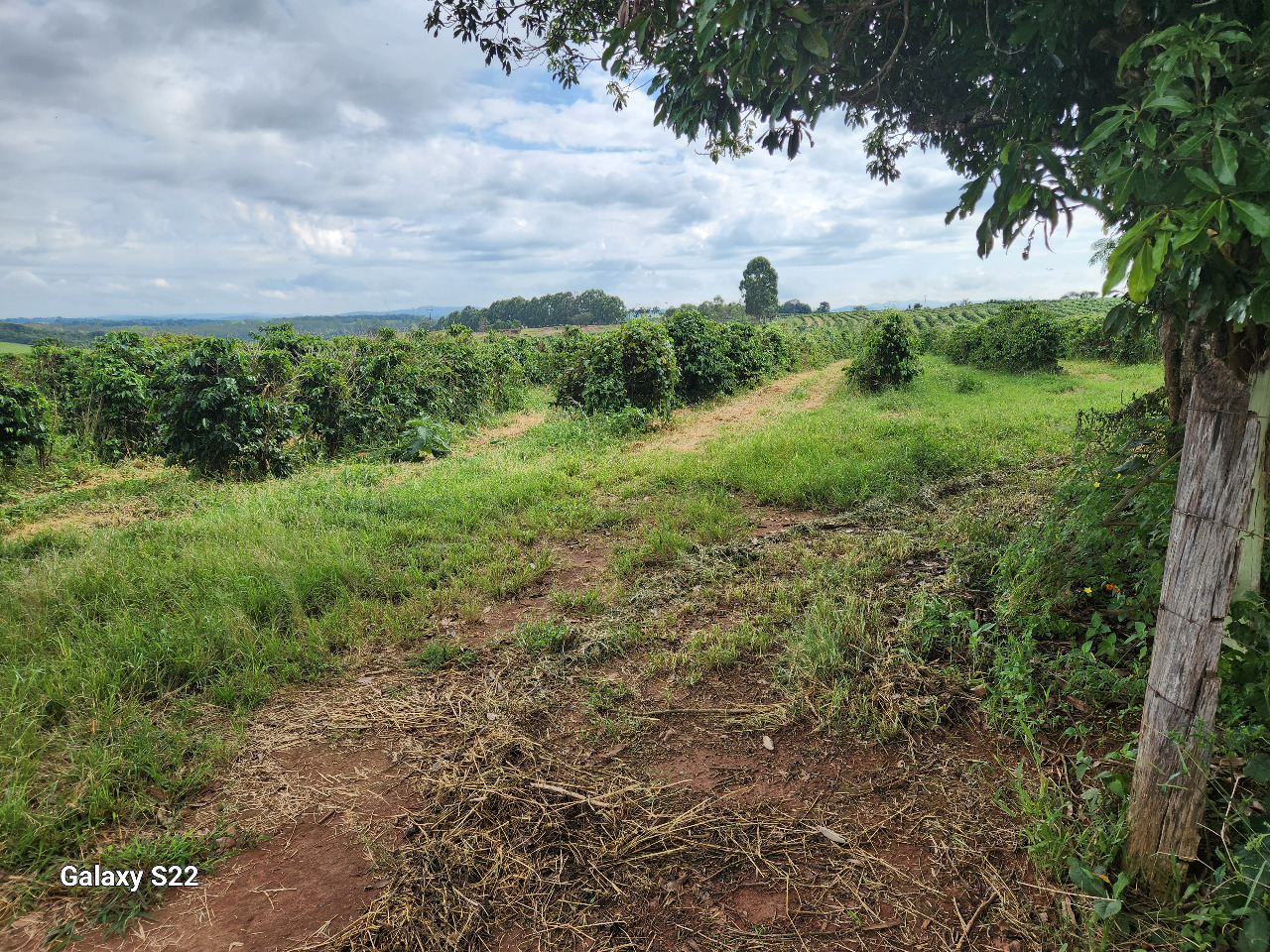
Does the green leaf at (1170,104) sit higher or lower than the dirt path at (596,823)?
higher

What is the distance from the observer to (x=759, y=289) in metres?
61.3

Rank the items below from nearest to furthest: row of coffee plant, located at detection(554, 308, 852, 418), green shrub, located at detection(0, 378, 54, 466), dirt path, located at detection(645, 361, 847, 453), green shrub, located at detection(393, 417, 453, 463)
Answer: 1. green shrub, located at detection(0, 378, 54, 466)
2. green shrub, located at detection(393, 417, 453, 463)
3. dirt path, located at detection(645, 361, 847, 453)
4. row of coffee plant, located at detection(554, 308, 852, 418)

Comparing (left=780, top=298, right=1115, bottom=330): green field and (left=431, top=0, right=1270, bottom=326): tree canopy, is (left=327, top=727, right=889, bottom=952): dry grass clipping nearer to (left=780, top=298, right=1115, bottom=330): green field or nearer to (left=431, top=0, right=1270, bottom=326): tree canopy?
(left=431, top=0, right=1270, bottom=326): tree canopy

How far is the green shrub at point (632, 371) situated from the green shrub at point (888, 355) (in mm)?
4781

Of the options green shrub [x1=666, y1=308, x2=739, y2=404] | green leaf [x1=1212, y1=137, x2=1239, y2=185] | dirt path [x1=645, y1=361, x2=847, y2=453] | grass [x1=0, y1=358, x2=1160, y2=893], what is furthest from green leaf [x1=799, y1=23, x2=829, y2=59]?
green shrub [x1=666, y1=308, x2=739, y2=404]

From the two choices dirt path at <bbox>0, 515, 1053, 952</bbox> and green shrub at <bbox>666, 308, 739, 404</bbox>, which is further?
green shrub at <bbox>666, 308, 739, 404</bbox>

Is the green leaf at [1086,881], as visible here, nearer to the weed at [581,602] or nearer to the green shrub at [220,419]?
the weed at [581,602]

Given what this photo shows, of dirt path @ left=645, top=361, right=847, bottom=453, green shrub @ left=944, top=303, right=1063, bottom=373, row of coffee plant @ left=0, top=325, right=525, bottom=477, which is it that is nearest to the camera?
row of coffee plant @ left=0, top=325, right=525, bottom=477

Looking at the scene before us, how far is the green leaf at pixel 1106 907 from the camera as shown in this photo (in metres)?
1.78

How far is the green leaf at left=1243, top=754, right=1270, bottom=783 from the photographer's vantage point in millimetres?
1873

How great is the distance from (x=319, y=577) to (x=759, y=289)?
62.0 m

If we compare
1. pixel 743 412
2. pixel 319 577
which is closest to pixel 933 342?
pixel 743 412

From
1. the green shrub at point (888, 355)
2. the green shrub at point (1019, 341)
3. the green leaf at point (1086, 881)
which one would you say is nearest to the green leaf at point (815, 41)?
the green leaf at point (1086, 881)

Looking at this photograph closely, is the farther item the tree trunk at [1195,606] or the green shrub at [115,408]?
A: the green shrub at [115,408]
